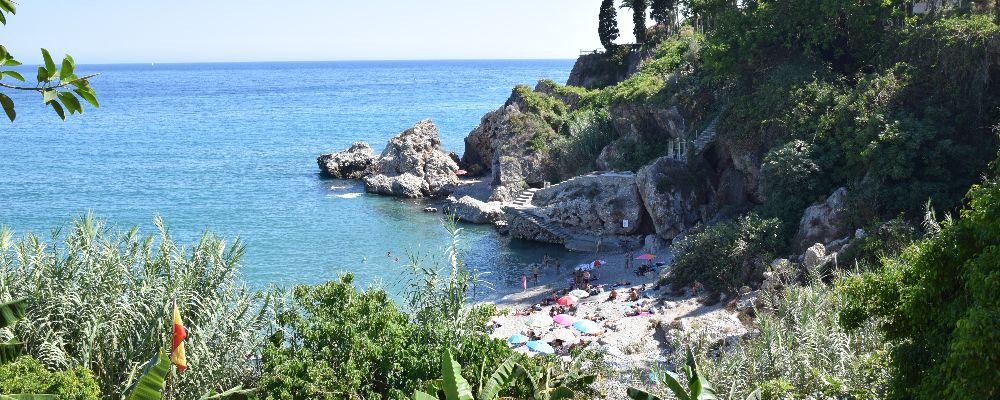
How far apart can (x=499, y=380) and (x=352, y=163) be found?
52.1 meters

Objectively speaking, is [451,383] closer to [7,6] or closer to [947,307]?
[947,307]

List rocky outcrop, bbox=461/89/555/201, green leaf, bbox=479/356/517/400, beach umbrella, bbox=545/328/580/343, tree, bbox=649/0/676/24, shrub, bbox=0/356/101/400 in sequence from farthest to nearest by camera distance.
→ tree, bbox=649/0/676/24 → rocky outcrop, bbox=461/89/555/201 → beach umbrella, bbox=545/328/580/343 → shrub, bbox=0/356/101/400 → green leaf, bbox=479/356/517/400

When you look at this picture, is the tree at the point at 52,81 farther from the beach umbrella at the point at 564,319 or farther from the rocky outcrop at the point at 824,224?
the rocky outcrop at the point at 824,224

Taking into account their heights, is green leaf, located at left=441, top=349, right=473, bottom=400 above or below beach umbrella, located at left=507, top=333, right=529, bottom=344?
above

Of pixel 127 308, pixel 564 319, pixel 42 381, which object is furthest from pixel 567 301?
pixel 42 381

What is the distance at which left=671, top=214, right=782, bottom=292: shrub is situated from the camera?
28578 mm

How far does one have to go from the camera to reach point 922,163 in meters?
28.0

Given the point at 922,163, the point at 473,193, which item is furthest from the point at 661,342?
the point at 473,193

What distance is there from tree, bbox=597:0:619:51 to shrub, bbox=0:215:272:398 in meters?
52.4

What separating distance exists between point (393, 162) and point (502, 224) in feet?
49.4

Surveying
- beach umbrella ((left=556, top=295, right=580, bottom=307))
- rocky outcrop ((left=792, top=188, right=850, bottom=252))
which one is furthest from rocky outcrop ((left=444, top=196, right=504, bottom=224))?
rocky outcrop ((left=792, top=188, right=850, bottom=252))

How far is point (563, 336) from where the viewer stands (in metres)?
25.6

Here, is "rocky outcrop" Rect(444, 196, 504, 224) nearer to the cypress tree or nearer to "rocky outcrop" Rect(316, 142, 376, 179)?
"rocky outcrop" Rect(316, 142, 376, 179)

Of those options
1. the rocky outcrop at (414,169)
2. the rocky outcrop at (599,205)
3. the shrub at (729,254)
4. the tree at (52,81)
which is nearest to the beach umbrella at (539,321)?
the shrub at (729,254)
